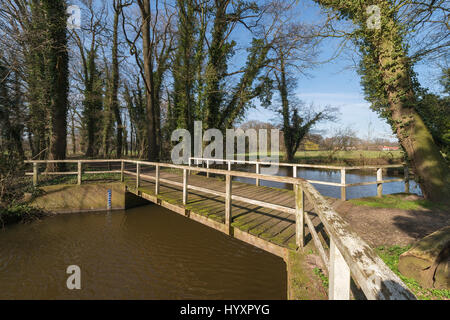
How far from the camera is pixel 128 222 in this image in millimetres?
7129

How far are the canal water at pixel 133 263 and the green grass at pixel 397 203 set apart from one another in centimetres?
312

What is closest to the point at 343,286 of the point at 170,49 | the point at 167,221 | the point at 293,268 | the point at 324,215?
the point at 324,215

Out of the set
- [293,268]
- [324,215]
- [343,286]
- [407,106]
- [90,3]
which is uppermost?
[90,3]

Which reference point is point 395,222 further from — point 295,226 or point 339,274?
point 339,274

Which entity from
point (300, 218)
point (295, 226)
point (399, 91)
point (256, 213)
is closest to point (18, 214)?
point (256, 213)

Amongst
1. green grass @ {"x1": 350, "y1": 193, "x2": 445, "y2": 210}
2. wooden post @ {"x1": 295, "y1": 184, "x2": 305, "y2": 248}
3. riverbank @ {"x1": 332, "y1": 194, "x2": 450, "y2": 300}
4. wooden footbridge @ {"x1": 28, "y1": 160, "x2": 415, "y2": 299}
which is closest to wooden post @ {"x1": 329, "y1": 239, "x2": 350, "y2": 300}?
wooden footbridge @ {"x1": 28, "y1": 160, "x2": 415, "y2": 299}

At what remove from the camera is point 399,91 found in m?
6.11

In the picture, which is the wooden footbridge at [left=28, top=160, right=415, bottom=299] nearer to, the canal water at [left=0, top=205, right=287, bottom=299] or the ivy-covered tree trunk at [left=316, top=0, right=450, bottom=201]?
the canal water at [left=0, top=205, right=287, bottom=299]

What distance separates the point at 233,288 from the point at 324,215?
306 centimetres

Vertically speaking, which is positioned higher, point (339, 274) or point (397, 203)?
point (339, 274)

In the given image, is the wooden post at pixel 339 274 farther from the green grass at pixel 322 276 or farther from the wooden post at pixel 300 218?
the wooden post at pixel 300 218

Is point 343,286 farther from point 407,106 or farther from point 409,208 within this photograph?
point 407,106

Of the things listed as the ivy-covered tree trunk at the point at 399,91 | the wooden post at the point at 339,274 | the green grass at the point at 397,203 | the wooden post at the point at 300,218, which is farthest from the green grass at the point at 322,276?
the ivy-covered tree trunk at the point at 399,91

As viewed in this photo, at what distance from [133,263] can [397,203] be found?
7295mm
